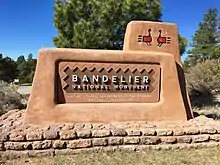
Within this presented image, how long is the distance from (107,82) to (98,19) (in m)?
9.32

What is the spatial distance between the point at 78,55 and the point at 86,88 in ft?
2.62

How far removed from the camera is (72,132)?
6348 millimetres

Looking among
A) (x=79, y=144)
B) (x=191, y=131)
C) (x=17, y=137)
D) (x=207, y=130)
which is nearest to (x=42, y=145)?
(x=17, y=137)

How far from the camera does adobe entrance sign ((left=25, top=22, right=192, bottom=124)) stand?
286 inches

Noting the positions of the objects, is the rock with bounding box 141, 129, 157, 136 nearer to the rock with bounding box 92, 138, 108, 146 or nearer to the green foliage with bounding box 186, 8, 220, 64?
the rock with bounding box 92, 138, 108, 146

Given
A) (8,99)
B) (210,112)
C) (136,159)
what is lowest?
(136,159)

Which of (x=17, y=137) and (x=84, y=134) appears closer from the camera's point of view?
(x=17, y=137)

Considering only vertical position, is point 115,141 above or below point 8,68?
below

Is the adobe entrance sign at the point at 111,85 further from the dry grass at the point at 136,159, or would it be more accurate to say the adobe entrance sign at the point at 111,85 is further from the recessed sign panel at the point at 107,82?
the dry grass at the point at 136,159

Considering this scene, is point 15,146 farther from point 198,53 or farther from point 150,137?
point 198,53

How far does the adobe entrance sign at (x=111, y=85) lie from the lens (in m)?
7.25

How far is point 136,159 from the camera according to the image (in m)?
6.09

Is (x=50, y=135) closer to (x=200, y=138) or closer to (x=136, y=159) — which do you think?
(x=136, y=159)

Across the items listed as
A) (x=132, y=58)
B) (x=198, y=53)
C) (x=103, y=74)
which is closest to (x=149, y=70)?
(x=132, y=58)
